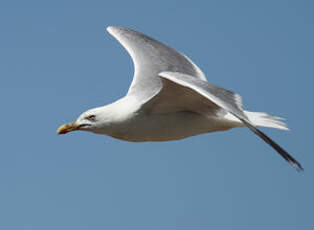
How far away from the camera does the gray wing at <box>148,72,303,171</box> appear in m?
6.38

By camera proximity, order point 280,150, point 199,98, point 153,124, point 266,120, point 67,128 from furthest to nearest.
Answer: point 266,120, point 67,128, point 153,124, point 199,98, point 280,150

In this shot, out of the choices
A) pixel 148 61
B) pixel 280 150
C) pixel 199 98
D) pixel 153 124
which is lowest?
pixel 280 150

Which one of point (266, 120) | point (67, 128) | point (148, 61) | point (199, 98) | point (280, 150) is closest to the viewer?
point (280, 150)

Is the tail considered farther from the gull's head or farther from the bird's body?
the gull's head

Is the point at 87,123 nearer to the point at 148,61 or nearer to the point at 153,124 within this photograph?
the point at 153,124

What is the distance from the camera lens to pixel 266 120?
904cm

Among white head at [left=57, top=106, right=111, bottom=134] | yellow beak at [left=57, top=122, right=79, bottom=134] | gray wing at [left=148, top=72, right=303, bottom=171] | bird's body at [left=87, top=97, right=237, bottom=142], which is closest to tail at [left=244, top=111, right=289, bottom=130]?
bird's body at [left=87, top=97, right=237, bottom=142]

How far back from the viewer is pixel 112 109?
830cm

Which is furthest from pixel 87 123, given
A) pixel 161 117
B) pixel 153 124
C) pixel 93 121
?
pixel 161 117

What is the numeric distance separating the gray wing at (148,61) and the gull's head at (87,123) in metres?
0.75

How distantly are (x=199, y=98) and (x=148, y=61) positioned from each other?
264 centimetres

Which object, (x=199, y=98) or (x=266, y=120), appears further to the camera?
(x=266, y=120)

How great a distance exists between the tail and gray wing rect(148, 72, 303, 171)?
2.58 ft

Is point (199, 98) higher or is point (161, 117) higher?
Answer: point (199, 98)
